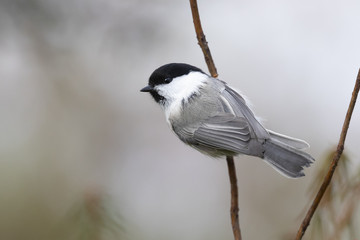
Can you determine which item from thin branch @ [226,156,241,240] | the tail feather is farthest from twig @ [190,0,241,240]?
the tail feather

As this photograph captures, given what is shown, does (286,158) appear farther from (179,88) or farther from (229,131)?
(179,88)

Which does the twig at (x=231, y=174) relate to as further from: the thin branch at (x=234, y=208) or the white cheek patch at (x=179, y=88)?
the white cheek patch at (x=179, y=88)

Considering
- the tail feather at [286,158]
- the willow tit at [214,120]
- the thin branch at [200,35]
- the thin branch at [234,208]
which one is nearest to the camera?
the thin branch at [234,208]

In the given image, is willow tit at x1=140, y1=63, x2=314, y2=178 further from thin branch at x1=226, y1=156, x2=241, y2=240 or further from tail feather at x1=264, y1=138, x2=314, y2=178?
thin branch at x1=226, y1=156, x2=241, y2=240

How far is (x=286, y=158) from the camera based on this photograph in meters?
1.62

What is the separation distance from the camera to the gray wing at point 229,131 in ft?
5.57

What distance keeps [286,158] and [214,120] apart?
0.31m

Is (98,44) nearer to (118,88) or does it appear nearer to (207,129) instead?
(118,88)

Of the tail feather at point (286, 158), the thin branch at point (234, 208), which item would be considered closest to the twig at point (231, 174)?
the thin branch at point (234, 208)

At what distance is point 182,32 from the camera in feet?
11.0

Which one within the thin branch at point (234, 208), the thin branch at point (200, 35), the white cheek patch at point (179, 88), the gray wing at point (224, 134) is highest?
the thin branch at point (200, 35)

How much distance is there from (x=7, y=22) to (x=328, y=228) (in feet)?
7.17

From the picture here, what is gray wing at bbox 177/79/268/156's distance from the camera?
5.57 ft

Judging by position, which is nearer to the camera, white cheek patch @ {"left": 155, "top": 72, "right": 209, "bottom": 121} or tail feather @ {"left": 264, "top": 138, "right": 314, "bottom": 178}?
tail feather @ {"left": 264, "top": 138, "right": 314, "bottom": 178}
